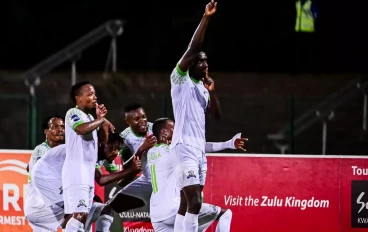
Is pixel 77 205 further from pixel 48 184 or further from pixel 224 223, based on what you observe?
pixel 224 223

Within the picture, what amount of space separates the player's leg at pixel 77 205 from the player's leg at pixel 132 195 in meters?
1.73

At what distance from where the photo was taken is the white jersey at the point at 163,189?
39.3 ft

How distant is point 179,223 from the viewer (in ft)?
37.5

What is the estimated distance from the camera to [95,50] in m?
27.1

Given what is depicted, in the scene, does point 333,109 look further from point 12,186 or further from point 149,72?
point 12,186

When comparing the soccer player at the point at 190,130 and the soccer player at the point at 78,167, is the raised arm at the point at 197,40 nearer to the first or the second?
the soccer player at the point at 190,130

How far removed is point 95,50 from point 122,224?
559 inches

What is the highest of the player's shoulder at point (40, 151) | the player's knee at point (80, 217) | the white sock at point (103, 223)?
the player's shoulder at point (40, 151)

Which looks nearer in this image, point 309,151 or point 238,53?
point 309,151

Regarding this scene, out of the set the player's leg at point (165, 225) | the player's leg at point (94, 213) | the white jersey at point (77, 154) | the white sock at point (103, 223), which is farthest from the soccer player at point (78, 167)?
the white sock at point (103, 223)

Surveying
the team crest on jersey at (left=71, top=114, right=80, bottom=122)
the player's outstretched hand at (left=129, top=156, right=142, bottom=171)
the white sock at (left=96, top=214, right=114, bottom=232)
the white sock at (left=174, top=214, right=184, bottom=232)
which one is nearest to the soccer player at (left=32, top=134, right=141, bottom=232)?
the player's outstretched hand at (left=129, top=156, right=142, bottom=171)

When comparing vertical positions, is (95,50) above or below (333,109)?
above

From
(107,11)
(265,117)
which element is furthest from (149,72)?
(265,117)

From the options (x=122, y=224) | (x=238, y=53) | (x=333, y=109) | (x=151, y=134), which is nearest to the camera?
(x=151, y=134)
